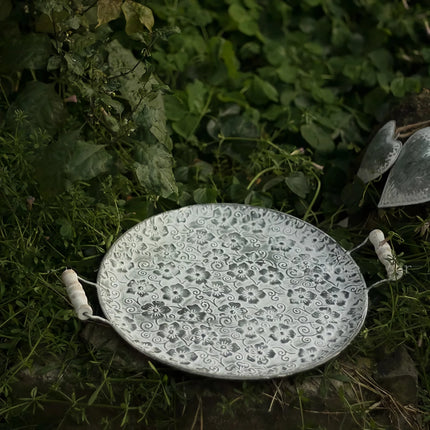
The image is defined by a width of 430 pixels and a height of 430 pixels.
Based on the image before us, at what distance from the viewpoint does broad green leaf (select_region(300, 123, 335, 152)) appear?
6.70 feet

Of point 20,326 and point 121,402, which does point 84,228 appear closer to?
point 20,326

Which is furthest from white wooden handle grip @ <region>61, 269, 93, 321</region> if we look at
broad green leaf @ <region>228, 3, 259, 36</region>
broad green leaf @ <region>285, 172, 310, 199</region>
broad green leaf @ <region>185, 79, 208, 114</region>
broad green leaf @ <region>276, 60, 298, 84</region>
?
broad green leaf @ <region>228, 3, 259, 36</region>

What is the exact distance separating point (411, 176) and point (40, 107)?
0.92 meters

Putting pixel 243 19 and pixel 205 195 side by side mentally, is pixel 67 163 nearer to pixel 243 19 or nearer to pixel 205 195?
pixel 205 195

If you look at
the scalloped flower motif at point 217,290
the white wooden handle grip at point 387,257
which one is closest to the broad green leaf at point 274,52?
the white wooden handle grip at point 387,257

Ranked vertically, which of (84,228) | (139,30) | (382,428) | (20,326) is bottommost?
(382,428)

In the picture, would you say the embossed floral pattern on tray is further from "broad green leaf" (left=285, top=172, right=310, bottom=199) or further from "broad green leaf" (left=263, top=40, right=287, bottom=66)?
"broad green leaf" (left=263, top=40, right=287, bottom=66)

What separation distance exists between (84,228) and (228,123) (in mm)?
634

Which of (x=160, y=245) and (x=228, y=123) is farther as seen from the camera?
(x=228, y=123)

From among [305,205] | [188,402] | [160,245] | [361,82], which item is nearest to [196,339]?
[188,402]

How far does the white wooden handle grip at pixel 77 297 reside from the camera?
134 cm

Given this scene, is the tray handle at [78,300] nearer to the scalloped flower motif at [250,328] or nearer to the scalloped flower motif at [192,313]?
the scalloped flower motif at [192,313]

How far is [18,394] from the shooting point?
1.38 meters

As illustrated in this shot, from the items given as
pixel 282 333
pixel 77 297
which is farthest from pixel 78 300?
pixel 282 333
